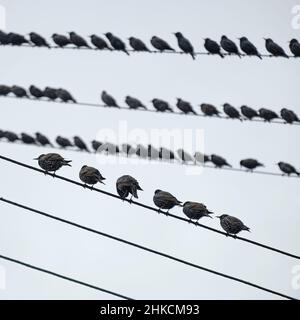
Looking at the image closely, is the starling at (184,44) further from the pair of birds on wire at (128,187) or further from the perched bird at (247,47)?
the pair of birds on wire at (128,187)

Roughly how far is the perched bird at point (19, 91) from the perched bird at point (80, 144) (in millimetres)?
2366

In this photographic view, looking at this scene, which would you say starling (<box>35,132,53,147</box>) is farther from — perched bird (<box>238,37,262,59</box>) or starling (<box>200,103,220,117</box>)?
perched bird (<box>238,37,262,59</box>)

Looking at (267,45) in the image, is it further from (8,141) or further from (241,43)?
(8,141)

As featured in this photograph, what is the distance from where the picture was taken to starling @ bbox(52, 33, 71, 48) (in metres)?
30.0

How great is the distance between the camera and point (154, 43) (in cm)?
2797

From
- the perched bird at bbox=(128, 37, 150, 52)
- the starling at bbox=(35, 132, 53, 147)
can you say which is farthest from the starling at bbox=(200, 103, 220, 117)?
the starling at bbox=(35, 132, 53, 147)

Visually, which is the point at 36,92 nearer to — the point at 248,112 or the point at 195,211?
the point at 248,112

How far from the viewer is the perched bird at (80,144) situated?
32.4 m

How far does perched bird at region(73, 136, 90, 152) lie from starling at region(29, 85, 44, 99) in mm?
1990

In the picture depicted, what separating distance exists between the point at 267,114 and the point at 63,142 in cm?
821

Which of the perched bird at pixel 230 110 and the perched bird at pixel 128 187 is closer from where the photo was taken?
the perched bird at pixel 128 187

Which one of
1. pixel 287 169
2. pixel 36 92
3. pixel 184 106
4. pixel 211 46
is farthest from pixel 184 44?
pixel 36 92

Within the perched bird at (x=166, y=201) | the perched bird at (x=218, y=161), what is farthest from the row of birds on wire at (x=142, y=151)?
the perched bird at (x=166, y=201)

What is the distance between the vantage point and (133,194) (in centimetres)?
1567
